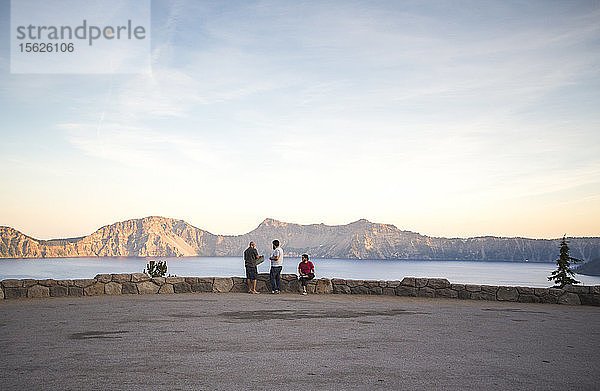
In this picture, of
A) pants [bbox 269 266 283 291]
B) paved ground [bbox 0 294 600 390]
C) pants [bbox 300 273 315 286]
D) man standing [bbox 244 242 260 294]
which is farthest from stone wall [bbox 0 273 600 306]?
paved ground [bbox 0 294 600 390]

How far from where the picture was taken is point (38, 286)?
55.7 feet

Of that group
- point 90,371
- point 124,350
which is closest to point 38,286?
point 124,350

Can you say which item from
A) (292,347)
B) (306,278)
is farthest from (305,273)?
(292,347)

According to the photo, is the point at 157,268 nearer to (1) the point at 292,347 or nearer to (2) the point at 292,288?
(2) the point at 292,288

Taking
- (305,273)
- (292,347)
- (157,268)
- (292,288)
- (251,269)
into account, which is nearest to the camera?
(292,347)

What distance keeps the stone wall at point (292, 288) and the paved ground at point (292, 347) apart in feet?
8.22

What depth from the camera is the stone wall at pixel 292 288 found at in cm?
1673

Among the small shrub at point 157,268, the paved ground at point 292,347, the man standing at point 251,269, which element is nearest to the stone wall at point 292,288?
the man standing at point 251,269

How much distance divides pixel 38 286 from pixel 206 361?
39.6 feet

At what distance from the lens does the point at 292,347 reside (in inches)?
328

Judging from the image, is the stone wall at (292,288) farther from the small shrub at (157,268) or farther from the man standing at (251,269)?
the small shrub at (157,268)

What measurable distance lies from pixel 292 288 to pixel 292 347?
11403mm

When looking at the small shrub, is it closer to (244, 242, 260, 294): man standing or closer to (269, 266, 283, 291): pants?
(244, 242, 260, 294): man standing

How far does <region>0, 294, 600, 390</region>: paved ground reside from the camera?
20.6 feet
